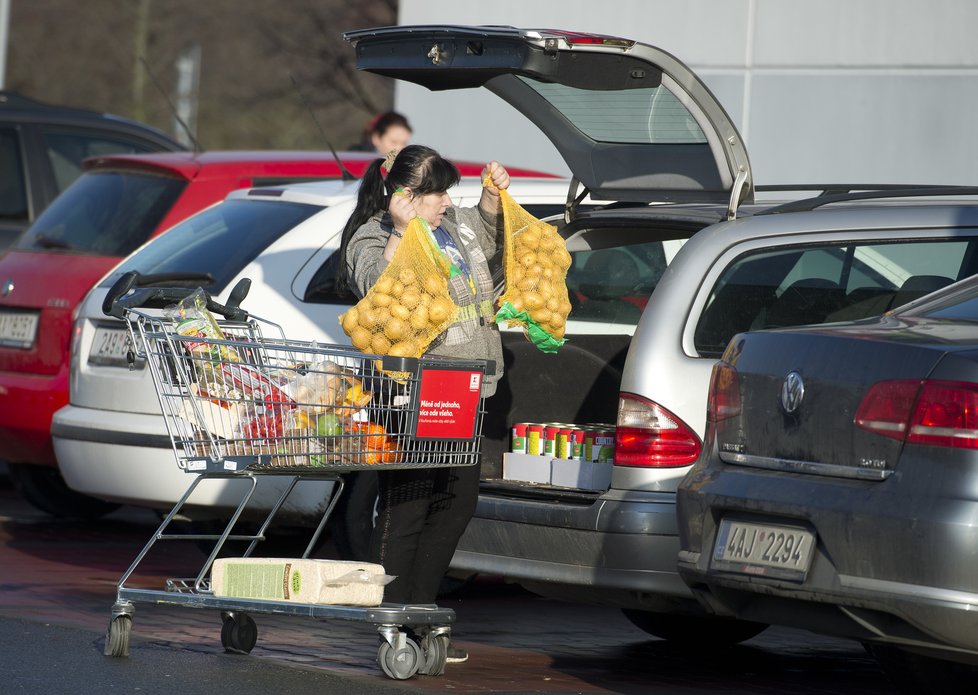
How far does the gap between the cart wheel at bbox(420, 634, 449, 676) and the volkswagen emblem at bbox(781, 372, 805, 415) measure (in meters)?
1.50

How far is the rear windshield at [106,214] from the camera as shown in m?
8.48

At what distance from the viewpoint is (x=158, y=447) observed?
273 inches

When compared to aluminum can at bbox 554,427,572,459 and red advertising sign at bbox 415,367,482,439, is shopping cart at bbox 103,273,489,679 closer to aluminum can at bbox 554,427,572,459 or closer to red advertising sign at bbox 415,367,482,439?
red advertising sign at bbox 415,367,482,439

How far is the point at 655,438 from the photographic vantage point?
5.38 m

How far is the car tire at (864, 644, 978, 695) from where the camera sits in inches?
192

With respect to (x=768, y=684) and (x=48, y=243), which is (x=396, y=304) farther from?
(x=48, y=243)

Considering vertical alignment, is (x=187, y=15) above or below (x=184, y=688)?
above

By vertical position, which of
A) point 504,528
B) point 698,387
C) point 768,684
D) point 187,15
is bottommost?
point 768,684

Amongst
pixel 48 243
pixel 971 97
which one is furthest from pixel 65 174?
pixel 971 97

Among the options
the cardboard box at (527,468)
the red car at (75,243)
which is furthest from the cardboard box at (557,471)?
the red car at (75,243)

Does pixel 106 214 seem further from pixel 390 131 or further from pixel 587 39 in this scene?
pixel 587 39

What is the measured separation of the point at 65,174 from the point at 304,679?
22.0 ft

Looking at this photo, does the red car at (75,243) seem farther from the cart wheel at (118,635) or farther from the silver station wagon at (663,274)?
the cart wheel at (118,635)

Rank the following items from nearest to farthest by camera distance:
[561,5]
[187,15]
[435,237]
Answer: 1. [435,237]
2. [561,5]
3. [187,15]
